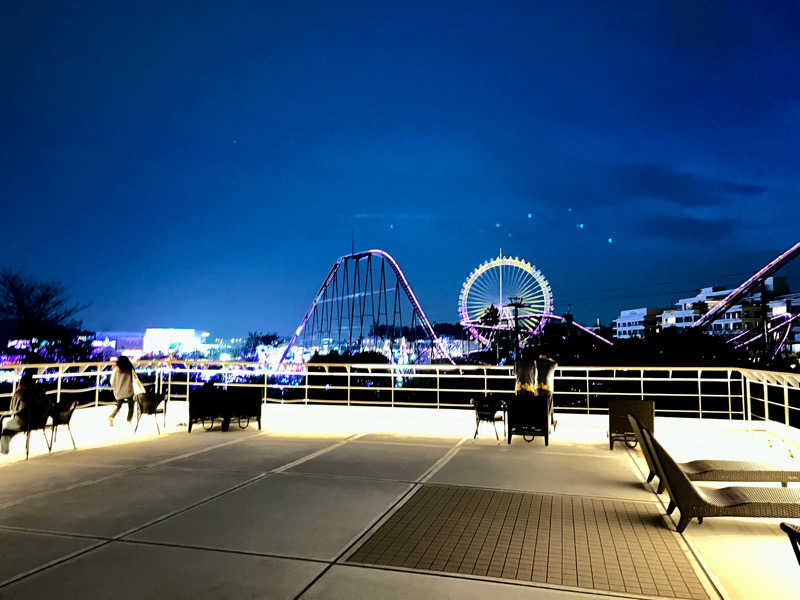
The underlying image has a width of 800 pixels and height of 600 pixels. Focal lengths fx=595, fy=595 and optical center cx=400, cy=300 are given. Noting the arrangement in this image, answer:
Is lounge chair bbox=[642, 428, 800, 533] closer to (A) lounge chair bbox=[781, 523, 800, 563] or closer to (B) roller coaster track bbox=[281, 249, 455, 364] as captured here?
(A) lounge chair bbox=[781, 523, 800, 563]

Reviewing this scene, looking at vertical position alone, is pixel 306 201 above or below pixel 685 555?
above

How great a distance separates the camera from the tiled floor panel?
281 centimetres

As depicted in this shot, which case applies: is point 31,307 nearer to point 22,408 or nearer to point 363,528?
point 22,408

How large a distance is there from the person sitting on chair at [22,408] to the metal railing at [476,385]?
1.52 m

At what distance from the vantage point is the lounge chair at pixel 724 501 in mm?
3412

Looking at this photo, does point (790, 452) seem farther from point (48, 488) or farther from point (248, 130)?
point (248, 130)

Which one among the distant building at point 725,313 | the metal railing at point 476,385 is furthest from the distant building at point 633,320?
the metal railing at point 476,385

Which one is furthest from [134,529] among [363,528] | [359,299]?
[359,299]

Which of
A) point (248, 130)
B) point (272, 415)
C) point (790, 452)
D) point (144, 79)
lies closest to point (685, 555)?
point (790, 452)

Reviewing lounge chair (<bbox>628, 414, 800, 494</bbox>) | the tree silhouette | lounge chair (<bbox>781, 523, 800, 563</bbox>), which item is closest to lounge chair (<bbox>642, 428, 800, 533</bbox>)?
lounge chair (<bbox>628, 414, 800, 494</bbox>)

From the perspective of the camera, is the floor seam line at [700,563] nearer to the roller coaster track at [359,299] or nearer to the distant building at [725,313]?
the roller coaster track at [359,299]

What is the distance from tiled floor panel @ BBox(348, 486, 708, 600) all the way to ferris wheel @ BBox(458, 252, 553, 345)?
96.5ft

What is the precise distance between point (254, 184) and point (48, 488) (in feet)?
291

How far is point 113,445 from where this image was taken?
6.61 m
